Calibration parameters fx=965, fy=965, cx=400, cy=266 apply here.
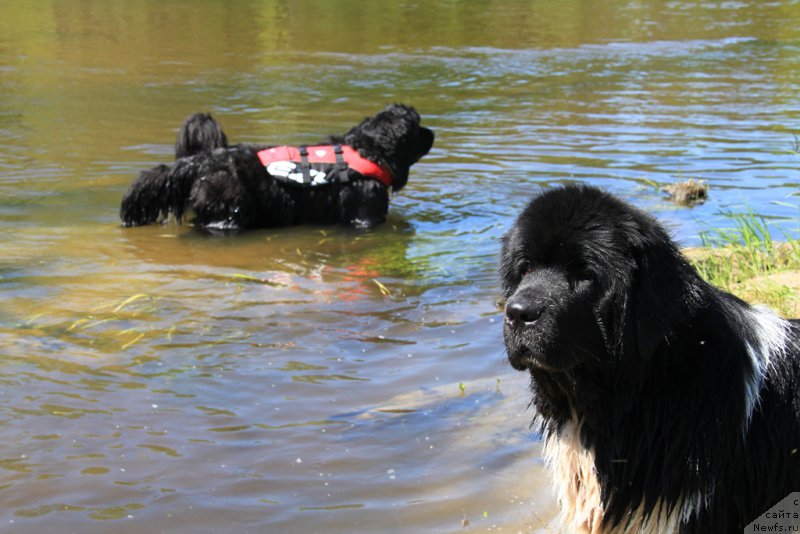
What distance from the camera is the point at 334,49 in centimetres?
1955

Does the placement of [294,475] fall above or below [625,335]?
below

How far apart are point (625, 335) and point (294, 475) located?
5.82ft

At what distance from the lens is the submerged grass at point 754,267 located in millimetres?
5023

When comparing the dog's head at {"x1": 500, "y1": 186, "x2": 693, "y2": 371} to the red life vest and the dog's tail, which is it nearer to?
the red life vest

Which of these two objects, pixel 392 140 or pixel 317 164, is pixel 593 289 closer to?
pixel 317 164

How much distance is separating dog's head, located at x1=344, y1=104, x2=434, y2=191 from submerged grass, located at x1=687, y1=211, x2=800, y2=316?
10.9ft

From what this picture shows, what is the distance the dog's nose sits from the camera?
2762mm

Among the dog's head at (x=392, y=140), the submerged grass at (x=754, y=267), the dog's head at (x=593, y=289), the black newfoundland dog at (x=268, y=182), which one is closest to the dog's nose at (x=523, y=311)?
the dog's head at (x=593, y=289)

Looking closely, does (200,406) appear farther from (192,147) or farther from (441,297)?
(192,147)

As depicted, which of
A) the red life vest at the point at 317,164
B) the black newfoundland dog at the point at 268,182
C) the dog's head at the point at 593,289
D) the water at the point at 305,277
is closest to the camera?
the dog's head at the point at 593,289

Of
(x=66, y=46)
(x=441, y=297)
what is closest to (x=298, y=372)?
(x=441, y=297)

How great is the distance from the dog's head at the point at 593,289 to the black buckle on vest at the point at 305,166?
5.92 metres

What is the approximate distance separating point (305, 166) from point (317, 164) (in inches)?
5.3

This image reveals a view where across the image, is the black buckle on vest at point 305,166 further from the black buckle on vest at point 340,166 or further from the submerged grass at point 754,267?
the submerged grass at point 754,267
